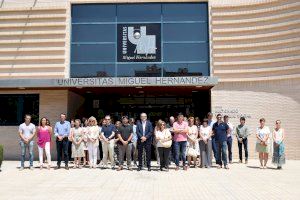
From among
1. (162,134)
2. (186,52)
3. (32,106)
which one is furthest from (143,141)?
(32,106)

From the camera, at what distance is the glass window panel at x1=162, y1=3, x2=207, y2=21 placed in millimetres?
19359

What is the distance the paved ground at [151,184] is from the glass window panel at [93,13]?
8109mm

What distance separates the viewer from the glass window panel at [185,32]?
1919cm

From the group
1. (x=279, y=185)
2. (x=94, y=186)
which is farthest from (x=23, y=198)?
(x=279, y=185)

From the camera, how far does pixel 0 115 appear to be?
748 inches

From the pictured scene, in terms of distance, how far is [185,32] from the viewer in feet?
63.1

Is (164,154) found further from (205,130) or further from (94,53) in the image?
(94,53)

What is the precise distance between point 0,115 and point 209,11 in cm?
1058

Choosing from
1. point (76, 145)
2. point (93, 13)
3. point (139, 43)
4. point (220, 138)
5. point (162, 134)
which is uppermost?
point (93, 13)

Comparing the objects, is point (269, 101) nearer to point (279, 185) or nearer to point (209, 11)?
point (209, 11)

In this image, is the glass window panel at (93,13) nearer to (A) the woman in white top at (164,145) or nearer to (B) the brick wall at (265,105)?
(B) the brick wall at (265,105)

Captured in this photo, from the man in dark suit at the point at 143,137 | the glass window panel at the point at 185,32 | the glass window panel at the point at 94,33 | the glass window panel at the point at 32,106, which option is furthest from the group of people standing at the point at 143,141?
the glass window panel at the point at 94,33

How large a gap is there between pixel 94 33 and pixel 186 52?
14.2 ft

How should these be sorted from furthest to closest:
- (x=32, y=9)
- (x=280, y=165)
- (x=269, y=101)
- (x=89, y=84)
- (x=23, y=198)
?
(x=32, y=9) < (x=269, y=101) < (x=89, y=84) < (x=280, y=165) < (x=23, y=198)
